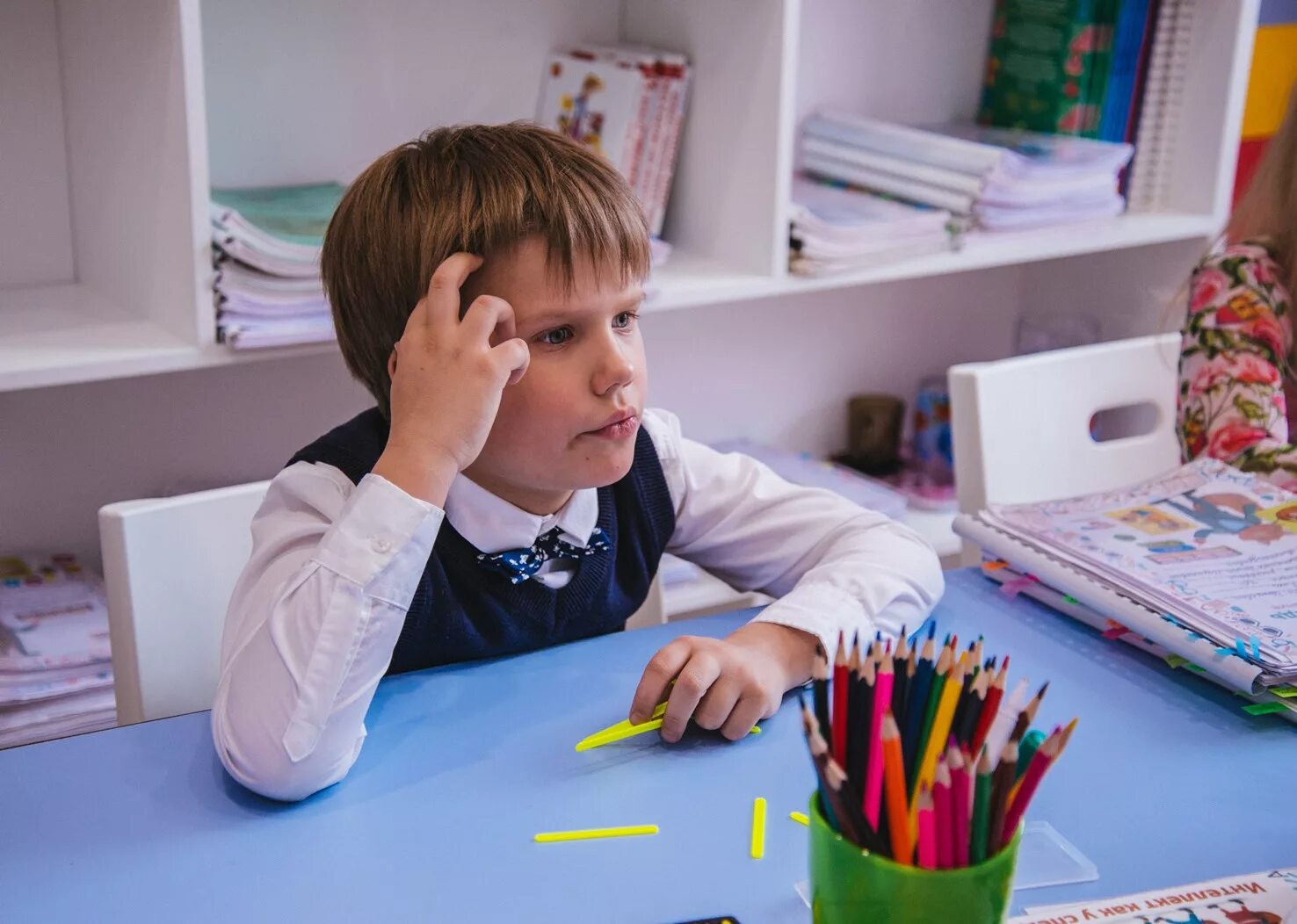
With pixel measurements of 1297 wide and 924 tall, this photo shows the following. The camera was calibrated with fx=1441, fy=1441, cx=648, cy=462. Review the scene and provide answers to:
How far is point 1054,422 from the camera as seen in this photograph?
154 centimetres

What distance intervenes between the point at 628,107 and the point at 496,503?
72cm

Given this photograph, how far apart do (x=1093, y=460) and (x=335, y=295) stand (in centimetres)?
89

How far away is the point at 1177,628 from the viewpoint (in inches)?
40.9

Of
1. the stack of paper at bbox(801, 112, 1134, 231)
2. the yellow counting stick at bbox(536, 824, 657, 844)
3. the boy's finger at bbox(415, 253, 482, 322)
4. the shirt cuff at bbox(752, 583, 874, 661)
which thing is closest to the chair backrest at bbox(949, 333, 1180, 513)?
the stack of paper at bbox(801, 112, 1134, 231)

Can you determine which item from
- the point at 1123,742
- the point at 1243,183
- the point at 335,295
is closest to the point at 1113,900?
the point at 1123,742

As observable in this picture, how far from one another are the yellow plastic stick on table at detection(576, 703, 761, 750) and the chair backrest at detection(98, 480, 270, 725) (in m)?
0.35

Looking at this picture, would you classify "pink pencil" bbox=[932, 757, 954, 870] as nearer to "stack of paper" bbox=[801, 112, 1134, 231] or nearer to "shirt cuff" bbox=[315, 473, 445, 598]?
"shirt cuff" bbox=[315, 473, 445, 598]

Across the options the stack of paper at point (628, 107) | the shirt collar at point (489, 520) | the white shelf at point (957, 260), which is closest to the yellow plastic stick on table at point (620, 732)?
the shirt collar at point (489, 520)

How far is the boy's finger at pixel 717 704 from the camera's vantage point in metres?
0.96

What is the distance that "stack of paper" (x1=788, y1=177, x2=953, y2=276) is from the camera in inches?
67.2

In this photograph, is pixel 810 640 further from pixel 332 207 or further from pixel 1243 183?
pixel 1243 183

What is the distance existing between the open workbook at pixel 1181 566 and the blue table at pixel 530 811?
0.14 feet

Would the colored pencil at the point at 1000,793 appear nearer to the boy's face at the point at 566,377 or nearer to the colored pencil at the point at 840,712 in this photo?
the colored pencil at the point at 840,712

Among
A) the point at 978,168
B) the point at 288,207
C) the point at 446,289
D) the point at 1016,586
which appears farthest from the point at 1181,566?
the point at 288,207
